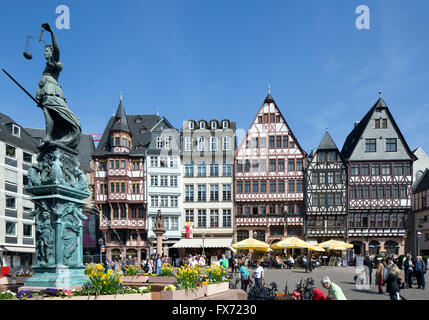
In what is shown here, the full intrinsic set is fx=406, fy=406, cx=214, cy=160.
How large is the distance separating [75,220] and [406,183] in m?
38.0

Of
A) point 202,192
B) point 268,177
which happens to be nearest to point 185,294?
point 268,177

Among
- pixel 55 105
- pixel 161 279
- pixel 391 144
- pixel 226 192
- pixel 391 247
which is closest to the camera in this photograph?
pixel 55 105

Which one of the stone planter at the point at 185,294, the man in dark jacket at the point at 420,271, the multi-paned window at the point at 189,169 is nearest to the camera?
the stone planter at the point at 185,294

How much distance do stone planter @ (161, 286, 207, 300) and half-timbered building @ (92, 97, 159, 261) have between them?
31.9 m

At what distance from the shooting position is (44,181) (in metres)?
11.7

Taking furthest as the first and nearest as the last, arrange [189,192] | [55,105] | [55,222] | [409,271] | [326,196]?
1. [189,192]
2. [326,196]
3. [409,271]
4. [55,105]
5. [55,222]

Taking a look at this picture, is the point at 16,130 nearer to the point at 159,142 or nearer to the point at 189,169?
the point at 159,142

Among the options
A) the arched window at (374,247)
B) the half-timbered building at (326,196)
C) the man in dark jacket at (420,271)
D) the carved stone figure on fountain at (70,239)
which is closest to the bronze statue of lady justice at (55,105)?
the carved stone figure on fountain at (70,239)

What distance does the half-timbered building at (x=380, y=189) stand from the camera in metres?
41.4

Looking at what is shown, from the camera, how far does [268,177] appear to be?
140ft

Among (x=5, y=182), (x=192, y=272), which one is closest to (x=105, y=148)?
(x=5, y=182)

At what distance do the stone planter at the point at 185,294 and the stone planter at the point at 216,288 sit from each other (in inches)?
9.2

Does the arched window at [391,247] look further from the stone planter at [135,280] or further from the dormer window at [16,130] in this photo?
the dormer window at [16,130]

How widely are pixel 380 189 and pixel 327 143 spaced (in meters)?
7.15
